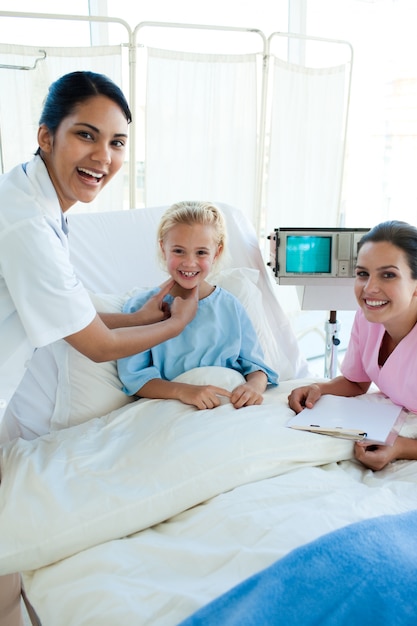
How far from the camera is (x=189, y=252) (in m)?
1.80

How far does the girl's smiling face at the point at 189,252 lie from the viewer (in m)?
1.79

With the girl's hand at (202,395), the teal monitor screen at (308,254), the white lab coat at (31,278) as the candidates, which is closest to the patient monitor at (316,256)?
the teal monitor screen at (308,254)

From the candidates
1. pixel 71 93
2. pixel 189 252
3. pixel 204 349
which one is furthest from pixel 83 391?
pixel 71 93

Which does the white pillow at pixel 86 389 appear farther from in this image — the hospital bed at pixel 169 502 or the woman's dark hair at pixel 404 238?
the woman's dark hair at pixel 404 238

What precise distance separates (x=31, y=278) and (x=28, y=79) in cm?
166

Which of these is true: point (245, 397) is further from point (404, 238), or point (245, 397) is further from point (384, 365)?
point (404, 238)

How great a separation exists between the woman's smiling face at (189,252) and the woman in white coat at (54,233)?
314mm

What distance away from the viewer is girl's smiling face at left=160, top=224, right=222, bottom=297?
179 centimetres

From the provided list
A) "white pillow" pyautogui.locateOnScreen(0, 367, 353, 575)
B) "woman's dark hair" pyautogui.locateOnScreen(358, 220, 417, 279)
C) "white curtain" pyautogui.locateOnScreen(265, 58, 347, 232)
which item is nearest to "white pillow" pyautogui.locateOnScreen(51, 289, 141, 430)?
"white pillow" pyautogui.locateOnScreen(0, 367, 353, 575)

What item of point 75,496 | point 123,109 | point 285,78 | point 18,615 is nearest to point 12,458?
point 75,496

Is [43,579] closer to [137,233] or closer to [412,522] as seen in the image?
[412,522]

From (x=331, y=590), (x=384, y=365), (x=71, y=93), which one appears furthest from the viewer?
(x=384, y=365)

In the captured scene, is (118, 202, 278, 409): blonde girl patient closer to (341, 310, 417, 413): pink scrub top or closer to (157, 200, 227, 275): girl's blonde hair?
(157, 200, 227, 275): girl's blonde hair

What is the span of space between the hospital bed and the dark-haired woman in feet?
0.17
